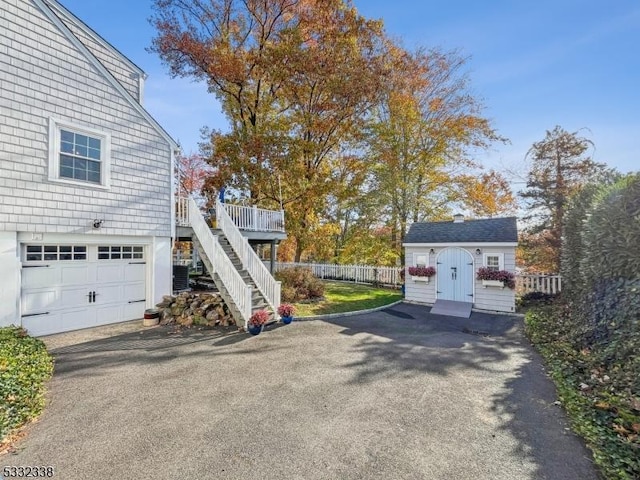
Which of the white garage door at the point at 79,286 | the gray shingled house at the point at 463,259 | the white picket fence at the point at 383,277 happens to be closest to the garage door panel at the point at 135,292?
the white garage door at the point at 79,286

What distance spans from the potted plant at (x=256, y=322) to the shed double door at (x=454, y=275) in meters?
6.93

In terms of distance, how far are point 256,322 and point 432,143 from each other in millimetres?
15082

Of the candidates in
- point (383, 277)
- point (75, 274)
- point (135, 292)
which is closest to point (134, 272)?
point (135, 292)

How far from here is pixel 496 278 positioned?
974 centimetres

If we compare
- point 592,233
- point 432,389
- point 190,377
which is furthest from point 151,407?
point 592,233

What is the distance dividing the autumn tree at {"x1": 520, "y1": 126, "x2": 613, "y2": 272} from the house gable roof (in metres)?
5.02

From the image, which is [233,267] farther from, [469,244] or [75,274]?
[469,244]

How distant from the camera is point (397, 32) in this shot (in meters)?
17.3

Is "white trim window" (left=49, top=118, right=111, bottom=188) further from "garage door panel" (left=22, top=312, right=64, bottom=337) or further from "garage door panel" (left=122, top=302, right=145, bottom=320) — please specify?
"garage door panel" (left=122, top=302, right=145, bottom=320)

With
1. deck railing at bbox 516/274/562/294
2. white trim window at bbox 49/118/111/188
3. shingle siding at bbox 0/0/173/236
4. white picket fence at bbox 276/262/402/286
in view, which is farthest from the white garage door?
deck railing at bbox 516/274/562/294

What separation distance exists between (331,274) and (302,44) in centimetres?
1203

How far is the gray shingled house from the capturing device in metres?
9.90

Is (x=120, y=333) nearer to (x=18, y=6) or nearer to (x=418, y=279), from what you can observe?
(x=18, y=6)

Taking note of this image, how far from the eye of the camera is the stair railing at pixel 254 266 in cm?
843
